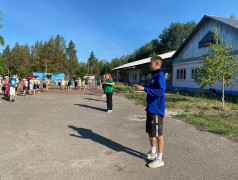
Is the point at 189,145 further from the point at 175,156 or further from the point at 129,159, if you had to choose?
the point at 129,159

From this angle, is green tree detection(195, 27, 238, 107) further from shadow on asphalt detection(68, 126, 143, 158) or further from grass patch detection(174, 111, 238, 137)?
shadow on asphalt detection(68, 126, 143, 158)

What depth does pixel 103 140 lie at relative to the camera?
4.31 metres

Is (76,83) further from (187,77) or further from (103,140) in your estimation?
(103,140)

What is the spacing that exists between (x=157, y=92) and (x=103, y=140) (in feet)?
7.02

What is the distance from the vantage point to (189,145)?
4.03m

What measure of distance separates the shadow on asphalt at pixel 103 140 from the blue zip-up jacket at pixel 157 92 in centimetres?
111

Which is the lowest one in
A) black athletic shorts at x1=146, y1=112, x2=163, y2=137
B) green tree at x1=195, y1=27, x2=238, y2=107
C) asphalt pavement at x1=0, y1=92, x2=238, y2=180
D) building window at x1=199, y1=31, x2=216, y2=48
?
asphalt pavement at x1=0, y1=92, x2=238, y2=180

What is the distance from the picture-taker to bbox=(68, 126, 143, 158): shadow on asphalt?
12.0 ft

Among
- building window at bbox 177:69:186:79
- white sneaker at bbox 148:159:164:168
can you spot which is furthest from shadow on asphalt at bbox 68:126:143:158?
building window at bbox 177:69:186:79

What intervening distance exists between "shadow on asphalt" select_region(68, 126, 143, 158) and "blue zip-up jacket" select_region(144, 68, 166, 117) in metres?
1.11

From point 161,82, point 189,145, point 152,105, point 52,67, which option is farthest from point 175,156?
point 52,67

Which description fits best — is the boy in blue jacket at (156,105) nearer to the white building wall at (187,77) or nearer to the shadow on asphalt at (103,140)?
the shadow on asphalt at (103,140)

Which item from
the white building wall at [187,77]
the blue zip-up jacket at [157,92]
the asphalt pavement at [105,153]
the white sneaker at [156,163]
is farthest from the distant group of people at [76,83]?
the white sneaker at [156,163]

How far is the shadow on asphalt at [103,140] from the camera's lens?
3652mm
